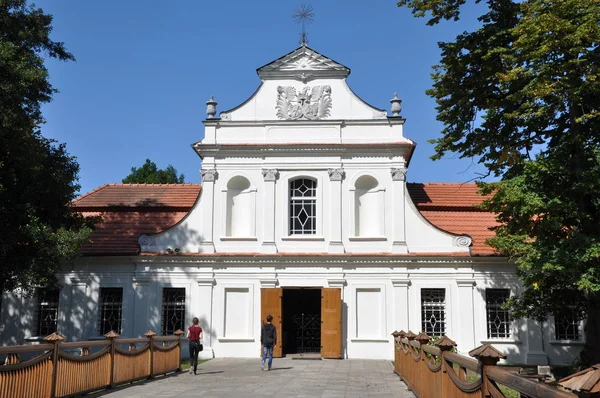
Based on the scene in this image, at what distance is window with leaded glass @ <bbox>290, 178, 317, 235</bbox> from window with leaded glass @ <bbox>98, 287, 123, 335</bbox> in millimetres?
6893

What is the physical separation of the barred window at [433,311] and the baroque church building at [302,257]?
0.16 feet

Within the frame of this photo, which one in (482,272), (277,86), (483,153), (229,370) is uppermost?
(277,86)

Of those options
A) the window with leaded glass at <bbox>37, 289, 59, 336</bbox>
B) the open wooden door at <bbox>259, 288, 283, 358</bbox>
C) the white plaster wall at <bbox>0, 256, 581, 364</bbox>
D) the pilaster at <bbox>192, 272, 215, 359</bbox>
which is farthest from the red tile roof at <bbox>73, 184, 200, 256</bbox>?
the open wooden door at <bbox>259, 288, 283, 358</bbox>

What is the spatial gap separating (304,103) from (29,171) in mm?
10160

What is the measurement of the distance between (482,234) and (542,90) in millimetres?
9746

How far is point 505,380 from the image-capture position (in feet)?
18.1

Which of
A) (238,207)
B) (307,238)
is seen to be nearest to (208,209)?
(238,207)

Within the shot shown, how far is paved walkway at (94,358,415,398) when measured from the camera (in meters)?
12.5

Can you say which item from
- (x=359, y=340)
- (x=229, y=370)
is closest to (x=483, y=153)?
(x=359, y=340)

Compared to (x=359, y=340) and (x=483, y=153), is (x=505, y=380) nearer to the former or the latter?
(x=483, y=153)

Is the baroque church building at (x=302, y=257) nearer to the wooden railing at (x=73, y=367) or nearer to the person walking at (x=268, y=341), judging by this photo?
the person walking at (x=268, y=341)

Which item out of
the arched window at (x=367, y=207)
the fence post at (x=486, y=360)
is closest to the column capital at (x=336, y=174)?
the arched window at (x=367, y=207)

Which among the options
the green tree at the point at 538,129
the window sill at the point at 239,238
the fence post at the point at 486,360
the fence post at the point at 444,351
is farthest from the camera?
the window sill at the point at 239,238

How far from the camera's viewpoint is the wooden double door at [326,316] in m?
21.2
